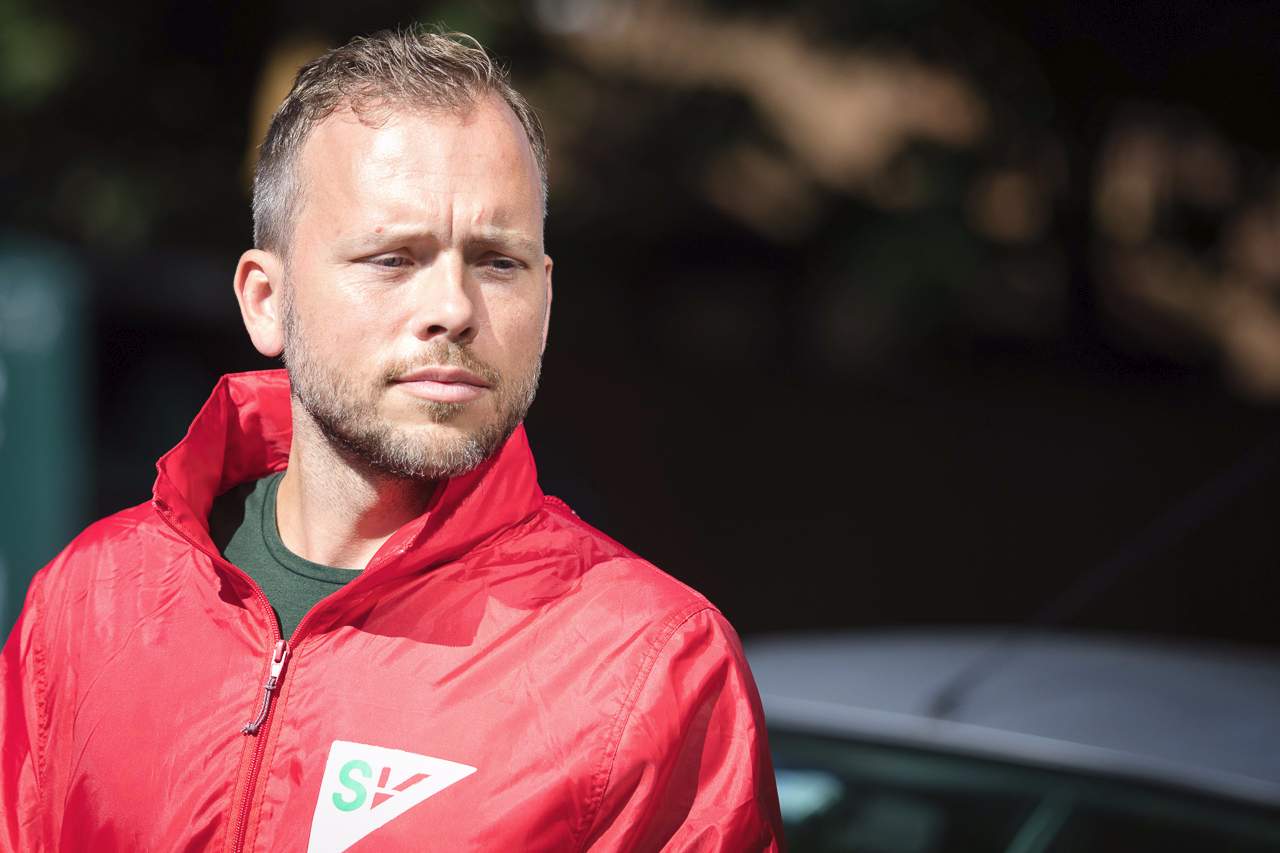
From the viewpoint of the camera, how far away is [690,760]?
142 cm

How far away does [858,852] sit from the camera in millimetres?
2512

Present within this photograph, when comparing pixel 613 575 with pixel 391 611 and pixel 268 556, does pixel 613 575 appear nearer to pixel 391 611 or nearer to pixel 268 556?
pixel 391 611

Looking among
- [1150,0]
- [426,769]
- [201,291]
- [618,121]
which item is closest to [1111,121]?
[1150,0]

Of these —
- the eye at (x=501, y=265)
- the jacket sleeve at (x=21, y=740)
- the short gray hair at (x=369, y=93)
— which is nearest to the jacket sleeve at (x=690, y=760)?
the eye at (x=501, y=265)

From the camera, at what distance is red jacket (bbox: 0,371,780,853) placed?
4.57 feet

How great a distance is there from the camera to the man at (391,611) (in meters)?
1.41

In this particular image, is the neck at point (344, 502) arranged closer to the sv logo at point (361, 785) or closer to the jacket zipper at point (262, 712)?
the jacket zipper at point (262, 712)

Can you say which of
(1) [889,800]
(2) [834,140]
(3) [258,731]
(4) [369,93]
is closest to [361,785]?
(3) [258,731]

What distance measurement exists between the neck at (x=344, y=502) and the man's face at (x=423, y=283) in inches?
2.9

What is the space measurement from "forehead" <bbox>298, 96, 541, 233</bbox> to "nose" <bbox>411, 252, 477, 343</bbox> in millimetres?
58

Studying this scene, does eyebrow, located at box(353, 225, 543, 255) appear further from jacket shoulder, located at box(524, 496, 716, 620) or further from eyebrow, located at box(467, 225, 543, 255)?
jacket shoulder, located at box(524, 496, 716, 620)

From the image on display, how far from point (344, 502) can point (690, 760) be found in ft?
1.72

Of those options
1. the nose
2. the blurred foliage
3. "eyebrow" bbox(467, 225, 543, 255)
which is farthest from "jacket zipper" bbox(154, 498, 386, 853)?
the blurred foliage

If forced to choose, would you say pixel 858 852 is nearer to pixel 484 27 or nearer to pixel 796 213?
pixel 484 27
